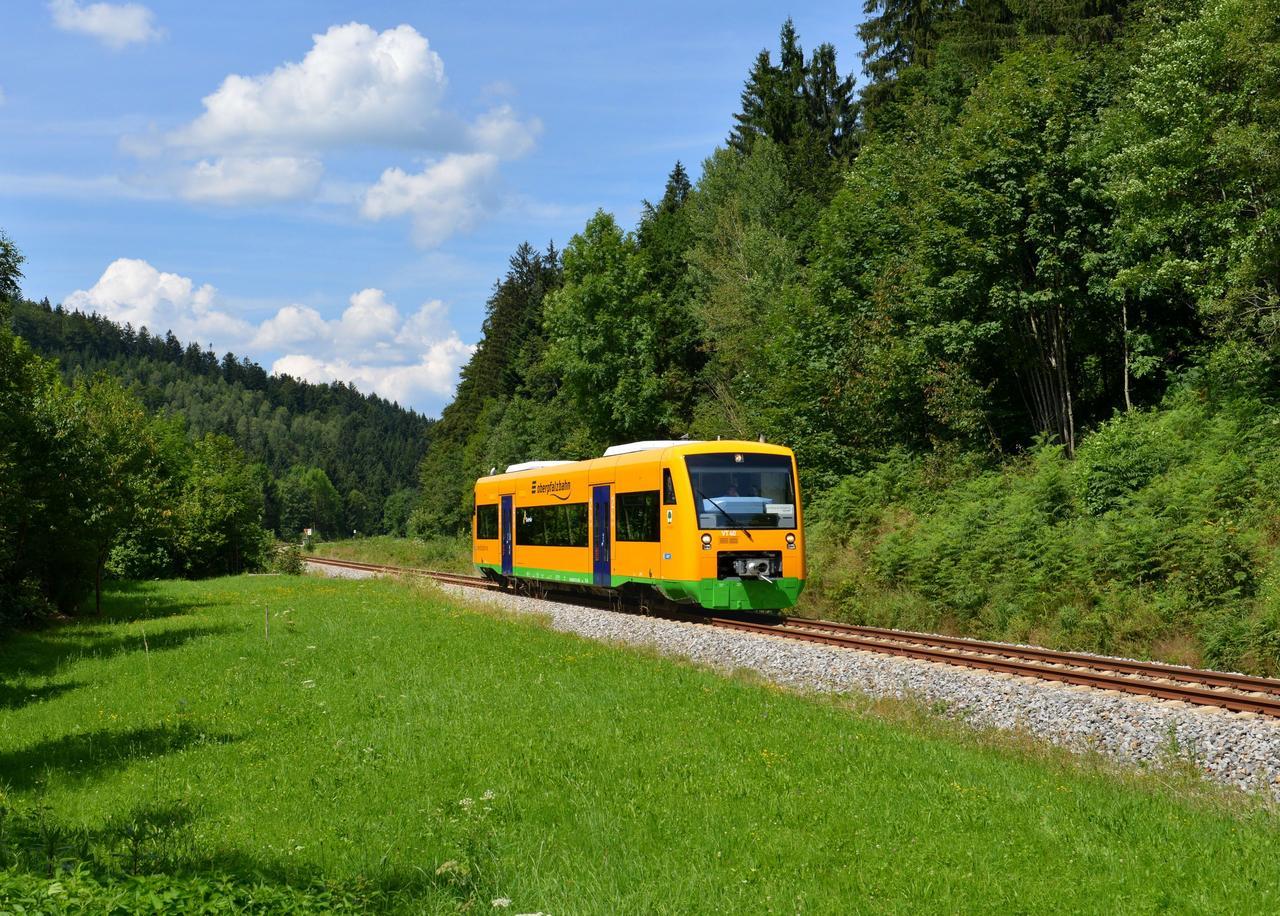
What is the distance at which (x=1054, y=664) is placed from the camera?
1545 centimetres

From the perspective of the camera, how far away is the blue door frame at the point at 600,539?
2502 cm

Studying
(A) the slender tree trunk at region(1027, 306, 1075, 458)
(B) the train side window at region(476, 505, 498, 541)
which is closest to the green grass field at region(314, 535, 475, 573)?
(B) the train side window at region(476, 505, 498, 541)

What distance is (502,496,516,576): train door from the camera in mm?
32438

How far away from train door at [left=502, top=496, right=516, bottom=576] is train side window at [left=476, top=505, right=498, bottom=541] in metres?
1.01

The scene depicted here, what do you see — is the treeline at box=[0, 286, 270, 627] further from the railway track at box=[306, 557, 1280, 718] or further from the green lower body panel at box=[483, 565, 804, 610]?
the railway track at box=[306, 557, 1280, 718]

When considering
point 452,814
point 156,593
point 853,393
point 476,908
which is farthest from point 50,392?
point 476,908

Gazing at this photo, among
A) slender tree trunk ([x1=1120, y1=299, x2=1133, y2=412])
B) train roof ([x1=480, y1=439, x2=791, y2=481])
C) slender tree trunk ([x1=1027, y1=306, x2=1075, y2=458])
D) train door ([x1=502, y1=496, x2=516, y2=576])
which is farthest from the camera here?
train door ([x1=502, y1=496, x2=516, y2=576])

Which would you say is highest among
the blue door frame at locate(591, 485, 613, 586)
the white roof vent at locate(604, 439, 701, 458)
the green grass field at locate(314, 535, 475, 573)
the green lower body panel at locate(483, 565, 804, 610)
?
the white roof vent at locate(604, 439, 701, 458)

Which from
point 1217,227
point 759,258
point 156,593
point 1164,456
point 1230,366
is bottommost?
point 156,593

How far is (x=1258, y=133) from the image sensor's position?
19.9 metres

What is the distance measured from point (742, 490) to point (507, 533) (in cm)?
1278

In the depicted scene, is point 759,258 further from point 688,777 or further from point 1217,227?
point 688,777

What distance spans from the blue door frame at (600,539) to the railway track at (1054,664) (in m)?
3.31

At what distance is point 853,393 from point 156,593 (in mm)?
25886
